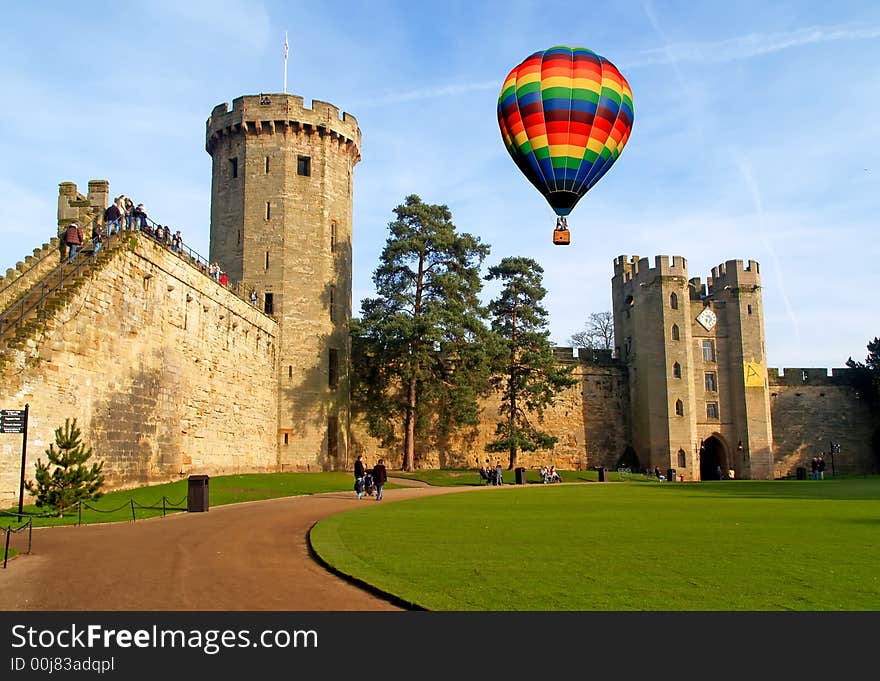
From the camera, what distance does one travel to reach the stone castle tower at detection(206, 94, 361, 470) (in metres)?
39.5

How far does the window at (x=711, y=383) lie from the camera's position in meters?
52.5

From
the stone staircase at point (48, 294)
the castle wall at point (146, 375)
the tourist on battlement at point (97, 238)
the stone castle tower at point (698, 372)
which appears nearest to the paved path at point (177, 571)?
the castle wall at point (146, 375)

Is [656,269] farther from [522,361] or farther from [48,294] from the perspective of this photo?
[48,294]

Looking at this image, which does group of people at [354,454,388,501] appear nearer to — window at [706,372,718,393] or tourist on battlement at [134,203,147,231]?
tourist on battlement at [134,203,147,231]

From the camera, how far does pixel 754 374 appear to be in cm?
5219

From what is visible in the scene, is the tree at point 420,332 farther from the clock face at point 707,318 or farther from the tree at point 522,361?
the clock face at point 707,318

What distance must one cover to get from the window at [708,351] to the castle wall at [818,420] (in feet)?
18.0

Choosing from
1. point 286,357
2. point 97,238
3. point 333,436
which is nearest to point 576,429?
point 333,436

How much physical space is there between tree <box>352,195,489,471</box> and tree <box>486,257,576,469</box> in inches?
93.8

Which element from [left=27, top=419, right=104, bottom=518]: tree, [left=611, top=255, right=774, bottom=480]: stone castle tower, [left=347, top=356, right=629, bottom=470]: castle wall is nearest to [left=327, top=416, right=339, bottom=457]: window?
[left=347, top=356, right=629, bottom=470]: castle wall

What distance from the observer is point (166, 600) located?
8.84 m
